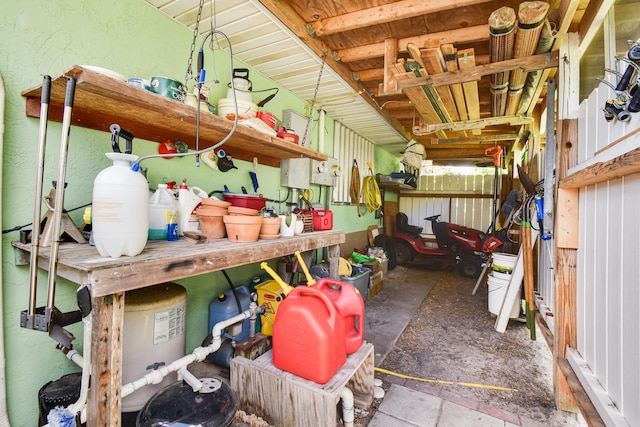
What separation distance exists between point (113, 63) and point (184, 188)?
840 mm

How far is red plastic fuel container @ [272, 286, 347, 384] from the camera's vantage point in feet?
5.17

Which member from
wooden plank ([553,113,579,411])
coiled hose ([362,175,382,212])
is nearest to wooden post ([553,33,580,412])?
wooden plank ([553,113,579,411])

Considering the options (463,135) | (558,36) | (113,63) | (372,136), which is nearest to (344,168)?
(372,136)

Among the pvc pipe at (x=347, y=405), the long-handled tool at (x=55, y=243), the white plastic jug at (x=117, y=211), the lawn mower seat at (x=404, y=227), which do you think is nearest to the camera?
the long-handled tool at (x=55, y=243)

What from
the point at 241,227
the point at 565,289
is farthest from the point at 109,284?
the point at 565,289

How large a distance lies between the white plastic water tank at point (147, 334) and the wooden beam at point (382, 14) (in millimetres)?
2299

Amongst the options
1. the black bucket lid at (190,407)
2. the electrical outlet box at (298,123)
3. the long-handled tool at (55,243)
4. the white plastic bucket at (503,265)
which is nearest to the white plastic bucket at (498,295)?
the white plastic bucket at (503,265)

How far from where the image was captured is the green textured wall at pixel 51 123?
1.37m

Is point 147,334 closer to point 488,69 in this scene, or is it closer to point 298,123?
point 298,123

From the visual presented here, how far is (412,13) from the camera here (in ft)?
6.82

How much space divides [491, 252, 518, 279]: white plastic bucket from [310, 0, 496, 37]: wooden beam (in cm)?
276

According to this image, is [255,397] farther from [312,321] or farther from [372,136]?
[372,136]

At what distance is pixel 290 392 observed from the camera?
1.60 m

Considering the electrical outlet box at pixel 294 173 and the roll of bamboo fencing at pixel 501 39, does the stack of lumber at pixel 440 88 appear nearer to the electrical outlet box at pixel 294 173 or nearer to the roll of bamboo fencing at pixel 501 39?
the roll of bamboo fencing at pixel 501 39
